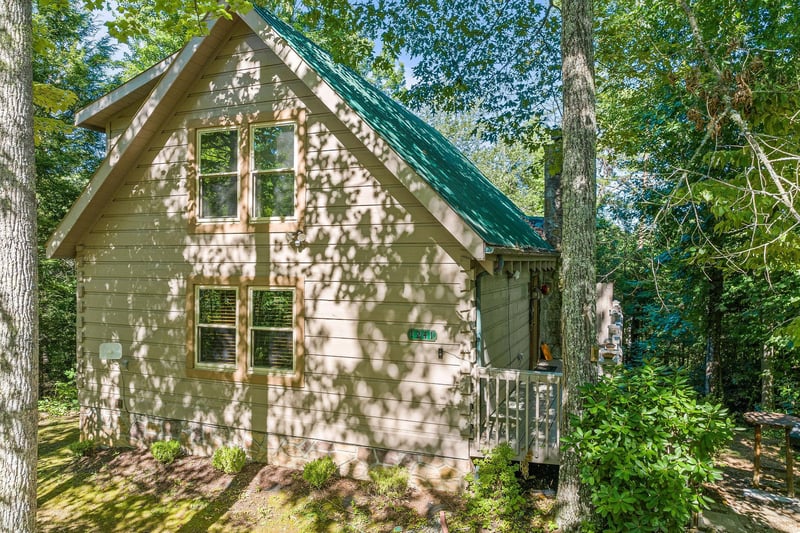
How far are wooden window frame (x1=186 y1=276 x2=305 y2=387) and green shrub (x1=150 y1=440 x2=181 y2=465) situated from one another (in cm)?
112

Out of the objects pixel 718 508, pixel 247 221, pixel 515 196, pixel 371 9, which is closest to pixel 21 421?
pixel 247 221

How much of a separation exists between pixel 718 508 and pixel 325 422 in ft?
16.9

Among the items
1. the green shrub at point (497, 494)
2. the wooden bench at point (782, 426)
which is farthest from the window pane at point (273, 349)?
the wooden bench at point (782, 426)

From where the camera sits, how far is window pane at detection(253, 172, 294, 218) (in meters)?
7.22

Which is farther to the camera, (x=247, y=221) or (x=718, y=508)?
(x=247, y=221)

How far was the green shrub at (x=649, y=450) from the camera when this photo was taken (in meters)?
4.15

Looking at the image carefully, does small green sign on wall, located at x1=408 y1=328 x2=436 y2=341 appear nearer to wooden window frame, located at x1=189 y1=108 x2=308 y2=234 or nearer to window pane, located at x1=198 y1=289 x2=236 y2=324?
wooden window frame, located at x1=189 y1=108 x2=308 y2=234

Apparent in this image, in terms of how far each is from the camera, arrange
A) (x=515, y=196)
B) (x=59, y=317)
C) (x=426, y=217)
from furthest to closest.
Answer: (x=515, y=196)
(x=59, y=317)
(x=426, y=217)

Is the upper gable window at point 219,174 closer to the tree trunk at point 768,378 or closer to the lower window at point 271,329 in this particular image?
the lower window at point 271,329

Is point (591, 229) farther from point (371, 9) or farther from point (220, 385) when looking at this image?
point (371, 9)

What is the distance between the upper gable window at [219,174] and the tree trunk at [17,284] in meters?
3.32

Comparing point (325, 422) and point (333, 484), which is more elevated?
point (325, 422)

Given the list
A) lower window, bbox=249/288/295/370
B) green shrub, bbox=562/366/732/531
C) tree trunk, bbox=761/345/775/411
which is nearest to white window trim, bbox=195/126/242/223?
lower window, bbox=249/288/295/370

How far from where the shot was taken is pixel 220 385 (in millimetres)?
7484
